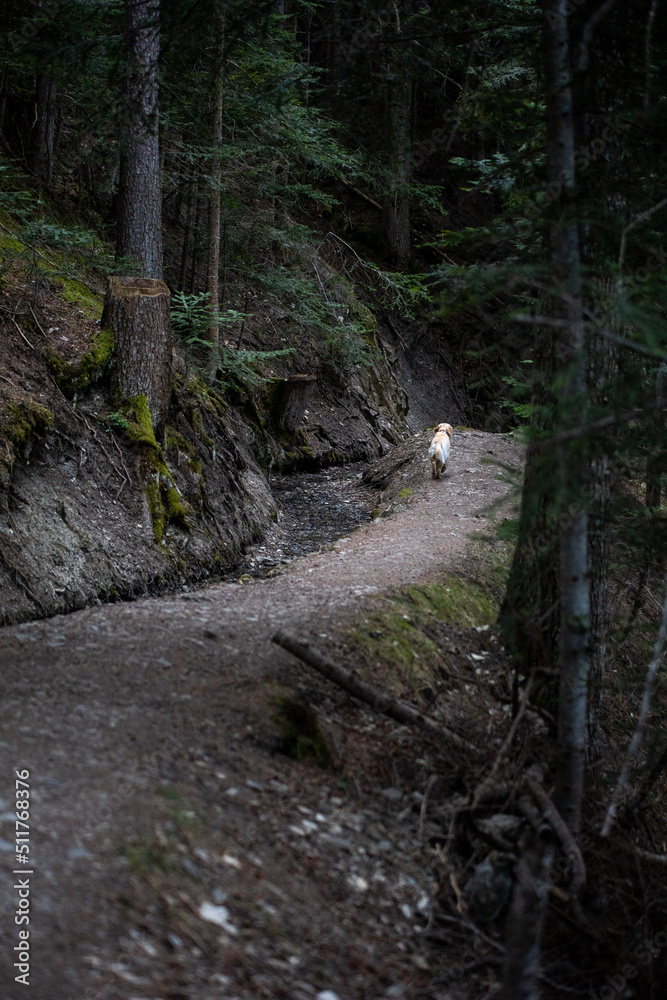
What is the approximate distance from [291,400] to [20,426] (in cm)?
833

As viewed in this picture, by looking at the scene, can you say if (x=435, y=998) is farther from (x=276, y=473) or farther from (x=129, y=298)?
(x=276, y=473)

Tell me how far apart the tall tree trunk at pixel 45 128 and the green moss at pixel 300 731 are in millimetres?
12312

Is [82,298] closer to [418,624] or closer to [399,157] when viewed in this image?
[399,157]

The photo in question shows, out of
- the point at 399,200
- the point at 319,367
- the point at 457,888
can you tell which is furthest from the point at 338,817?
the point at 399,200

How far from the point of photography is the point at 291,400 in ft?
50.1

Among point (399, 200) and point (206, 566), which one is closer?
point (206, 566)

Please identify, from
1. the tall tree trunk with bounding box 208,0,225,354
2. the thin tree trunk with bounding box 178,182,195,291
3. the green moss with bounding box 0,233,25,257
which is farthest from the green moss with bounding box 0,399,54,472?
the thin tree trunk with bounding box 178,182,195,291

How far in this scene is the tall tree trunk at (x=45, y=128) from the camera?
1273cm

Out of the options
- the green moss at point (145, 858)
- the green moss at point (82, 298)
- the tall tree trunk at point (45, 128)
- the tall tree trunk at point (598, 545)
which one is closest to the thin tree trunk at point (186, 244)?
the tall tree trunk at point (45, 128)

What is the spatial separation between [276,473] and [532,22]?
10.9 m

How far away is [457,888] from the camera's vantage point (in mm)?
3988

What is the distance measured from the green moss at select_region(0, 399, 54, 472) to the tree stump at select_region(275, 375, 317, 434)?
298 inches

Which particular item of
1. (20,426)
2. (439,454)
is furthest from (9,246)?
(439,454)

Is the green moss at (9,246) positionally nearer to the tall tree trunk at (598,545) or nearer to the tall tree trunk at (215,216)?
the tall tree trunk at (215,216)
